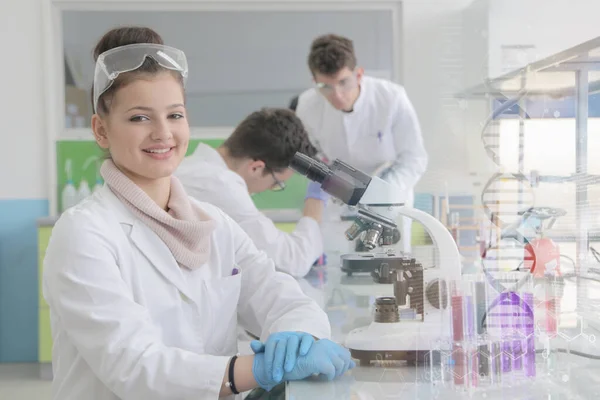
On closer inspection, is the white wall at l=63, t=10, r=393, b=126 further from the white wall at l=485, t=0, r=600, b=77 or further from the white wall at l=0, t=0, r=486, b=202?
the white wall at l=485, t=0, r=600, b=77

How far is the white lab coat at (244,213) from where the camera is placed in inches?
90.9

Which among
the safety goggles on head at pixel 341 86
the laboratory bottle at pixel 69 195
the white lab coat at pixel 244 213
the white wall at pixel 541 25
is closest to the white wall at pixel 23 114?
the laboratory bottle at pixel 69 195

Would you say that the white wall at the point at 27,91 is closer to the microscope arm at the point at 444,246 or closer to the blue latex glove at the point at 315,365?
the microscope arm at the point at 444,246

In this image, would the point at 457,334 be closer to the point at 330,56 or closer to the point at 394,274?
the point at 394,274

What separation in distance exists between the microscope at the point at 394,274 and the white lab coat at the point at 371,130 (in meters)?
1.39

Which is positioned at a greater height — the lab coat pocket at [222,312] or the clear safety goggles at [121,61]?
the clear safety goggles at [121,61]

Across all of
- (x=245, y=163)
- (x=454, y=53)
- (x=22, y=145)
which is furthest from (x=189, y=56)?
(x=454, y=53)

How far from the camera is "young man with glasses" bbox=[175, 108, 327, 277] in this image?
2312mm

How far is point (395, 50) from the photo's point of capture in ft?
14.7

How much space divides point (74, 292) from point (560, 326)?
815mm

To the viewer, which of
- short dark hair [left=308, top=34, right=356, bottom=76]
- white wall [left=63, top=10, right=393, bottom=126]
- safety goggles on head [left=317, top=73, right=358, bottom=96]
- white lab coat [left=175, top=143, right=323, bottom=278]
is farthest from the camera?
white wall [left=63, top=10, right=393, bottom=126]

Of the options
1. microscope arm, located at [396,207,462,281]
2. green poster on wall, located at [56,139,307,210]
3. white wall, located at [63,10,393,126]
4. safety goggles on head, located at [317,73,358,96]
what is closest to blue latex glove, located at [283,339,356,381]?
microscope arm, located at [396,207,462,281]

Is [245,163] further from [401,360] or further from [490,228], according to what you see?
[401,360]

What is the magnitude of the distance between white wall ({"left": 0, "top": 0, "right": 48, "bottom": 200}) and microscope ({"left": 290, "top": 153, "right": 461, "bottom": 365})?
3.30 m
